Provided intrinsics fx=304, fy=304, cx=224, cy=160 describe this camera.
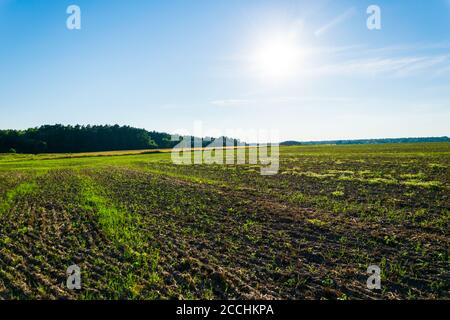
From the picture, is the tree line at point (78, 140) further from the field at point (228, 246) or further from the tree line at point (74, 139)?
the field at point (228, 246)

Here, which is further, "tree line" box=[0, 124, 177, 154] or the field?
"tree line" box=[0, 124, 177, 154]

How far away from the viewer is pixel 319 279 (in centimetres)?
678

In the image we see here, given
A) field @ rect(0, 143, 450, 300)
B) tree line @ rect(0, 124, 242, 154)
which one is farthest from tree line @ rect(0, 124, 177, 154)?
field @ rect(0, 143, 450, 300)

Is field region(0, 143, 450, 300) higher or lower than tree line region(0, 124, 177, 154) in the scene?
lower

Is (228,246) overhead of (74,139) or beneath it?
beneath

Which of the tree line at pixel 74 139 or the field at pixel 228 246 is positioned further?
the tree line at pixel 74 139

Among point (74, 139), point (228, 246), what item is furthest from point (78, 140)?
point (228, 246)

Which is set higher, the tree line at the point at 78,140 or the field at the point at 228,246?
the tree line at the point at 78,140

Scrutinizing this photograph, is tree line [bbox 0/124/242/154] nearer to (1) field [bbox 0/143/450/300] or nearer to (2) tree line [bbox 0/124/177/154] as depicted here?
(2) tree line [bbox 0/124/177/154]

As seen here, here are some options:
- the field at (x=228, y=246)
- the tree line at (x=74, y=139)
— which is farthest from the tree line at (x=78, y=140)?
the field at (x=228, y=246)

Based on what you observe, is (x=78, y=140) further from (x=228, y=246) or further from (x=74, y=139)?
(x=228, y=246)

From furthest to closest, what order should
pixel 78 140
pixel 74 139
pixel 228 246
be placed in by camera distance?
pixel 78 140, pixel 74 139, pixel 228 246
